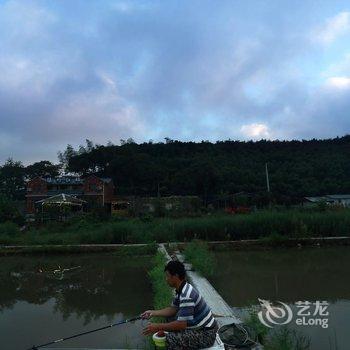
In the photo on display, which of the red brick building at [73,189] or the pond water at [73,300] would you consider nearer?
the pond water at [73,300]

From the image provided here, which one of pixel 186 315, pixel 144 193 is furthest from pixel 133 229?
pixel 144 193

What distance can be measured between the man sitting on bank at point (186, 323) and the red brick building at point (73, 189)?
31.5 m

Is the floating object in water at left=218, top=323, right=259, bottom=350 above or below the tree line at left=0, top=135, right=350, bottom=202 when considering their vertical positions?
below

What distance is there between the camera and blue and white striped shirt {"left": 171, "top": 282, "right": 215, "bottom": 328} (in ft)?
11.9

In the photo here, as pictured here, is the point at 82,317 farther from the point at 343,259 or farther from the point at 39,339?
the point at 343,259

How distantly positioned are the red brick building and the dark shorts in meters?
31.6

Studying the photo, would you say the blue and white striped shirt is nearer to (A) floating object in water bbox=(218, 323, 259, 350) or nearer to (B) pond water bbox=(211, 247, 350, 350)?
(A) floating object in water bbox=(218, 323, 259, 350)

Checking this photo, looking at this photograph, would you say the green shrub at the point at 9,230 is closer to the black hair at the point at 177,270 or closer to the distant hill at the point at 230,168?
the black hair at the point at 177,270

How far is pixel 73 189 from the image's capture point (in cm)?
3972

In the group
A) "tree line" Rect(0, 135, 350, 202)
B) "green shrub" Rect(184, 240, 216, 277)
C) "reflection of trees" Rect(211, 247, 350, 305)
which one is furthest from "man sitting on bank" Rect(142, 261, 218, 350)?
"tree line" Rect(0, 135, 350, 202)

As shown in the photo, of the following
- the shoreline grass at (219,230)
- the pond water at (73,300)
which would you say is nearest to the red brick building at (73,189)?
the shoreline grass at (219,230)

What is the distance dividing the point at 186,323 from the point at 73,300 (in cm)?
559

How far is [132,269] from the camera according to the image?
12.5 meters

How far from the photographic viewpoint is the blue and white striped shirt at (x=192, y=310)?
363 centimetres
